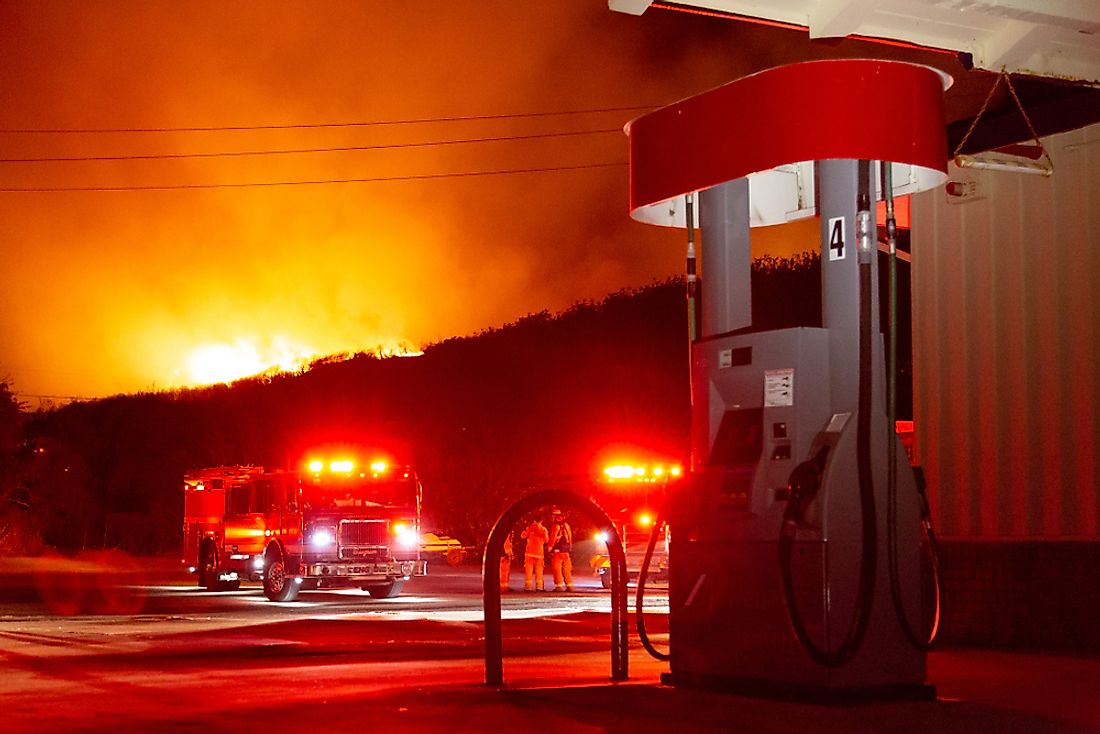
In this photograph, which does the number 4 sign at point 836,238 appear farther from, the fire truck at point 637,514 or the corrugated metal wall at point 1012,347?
the fire truck at point 637,514

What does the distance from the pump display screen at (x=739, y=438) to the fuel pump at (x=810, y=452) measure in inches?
0.4

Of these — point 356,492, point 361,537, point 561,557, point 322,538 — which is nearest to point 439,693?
point 322,538

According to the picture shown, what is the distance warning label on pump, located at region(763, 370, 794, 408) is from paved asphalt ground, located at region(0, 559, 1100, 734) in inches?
69.7

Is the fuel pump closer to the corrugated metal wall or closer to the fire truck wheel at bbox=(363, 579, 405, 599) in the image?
the corrugated metal wall

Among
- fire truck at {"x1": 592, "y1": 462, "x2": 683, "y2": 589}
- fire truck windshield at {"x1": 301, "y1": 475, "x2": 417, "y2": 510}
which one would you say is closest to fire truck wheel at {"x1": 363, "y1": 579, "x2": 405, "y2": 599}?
fire truck windshield at {"x1": 301, "y1": 475, "x2": 417, "y2": 510}

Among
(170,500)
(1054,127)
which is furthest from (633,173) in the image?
(170,500)

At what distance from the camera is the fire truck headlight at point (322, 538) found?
27000 mm

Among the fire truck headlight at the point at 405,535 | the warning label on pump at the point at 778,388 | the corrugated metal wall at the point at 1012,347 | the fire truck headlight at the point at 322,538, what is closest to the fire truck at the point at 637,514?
the fire truck headlight at the point at 405,535

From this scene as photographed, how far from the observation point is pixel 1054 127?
12.7m

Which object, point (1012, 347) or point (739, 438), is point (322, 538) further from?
point (739, 438)

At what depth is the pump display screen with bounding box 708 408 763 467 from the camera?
917 centimetres

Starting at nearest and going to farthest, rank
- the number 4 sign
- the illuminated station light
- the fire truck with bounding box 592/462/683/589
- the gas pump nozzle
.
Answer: the gas pump nozzle, the number 4 sign, the illuminated station light, the fire truck with bounding box 592/462/683/589

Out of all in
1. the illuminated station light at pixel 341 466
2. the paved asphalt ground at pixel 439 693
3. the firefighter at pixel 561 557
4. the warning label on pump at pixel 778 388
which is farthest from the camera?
the firefighter at pixel 561 557

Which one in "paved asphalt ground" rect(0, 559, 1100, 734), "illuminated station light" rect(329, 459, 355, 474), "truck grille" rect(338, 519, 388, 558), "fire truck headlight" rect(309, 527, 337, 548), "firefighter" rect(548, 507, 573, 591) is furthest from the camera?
"firefighter" rect(548, 507, 573, 591)
